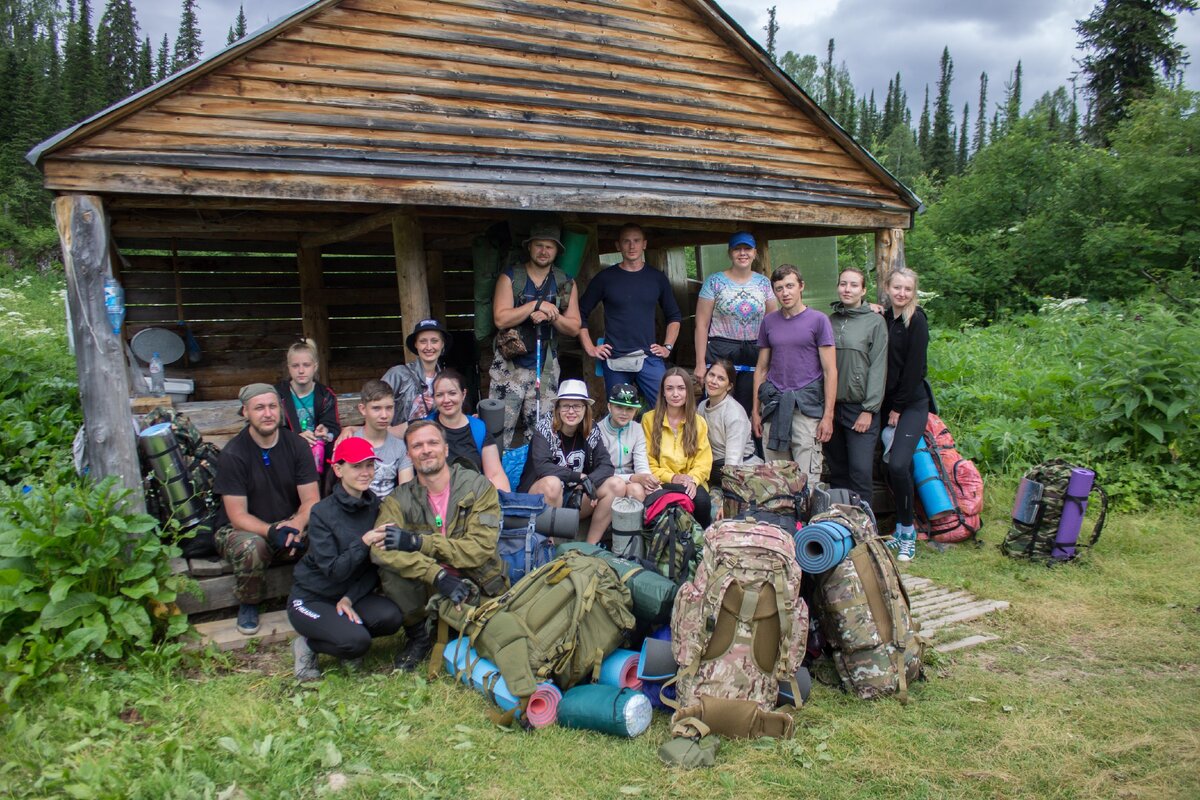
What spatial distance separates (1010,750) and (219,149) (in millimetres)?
5562

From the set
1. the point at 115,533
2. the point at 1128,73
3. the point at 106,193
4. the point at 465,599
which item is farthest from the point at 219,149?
the point at 1128,73

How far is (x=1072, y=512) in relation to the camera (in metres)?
6.36

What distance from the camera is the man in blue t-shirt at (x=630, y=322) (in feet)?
22.6

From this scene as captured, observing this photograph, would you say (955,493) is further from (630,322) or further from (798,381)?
(630,322)

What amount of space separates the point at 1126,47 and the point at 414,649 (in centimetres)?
3025

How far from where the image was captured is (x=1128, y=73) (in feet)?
84.5

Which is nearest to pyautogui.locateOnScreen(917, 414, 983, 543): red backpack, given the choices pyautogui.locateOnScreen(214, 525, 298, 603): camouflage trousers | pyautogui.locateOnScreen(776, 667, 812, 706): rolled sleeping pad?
pyautogui.locateOnScreen(776, 667, 812, 706): rolled sleeping pad

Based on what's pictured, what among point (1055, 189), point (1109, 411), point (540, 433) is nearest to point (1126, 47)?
point (1055, 189)

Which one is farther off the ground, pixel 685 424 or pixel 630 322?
pixel 630 322

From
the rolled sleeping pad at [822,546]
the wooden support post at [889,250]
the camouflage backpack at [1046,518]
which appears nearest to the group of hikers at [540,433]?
the camouflage backpack at [1046,518]

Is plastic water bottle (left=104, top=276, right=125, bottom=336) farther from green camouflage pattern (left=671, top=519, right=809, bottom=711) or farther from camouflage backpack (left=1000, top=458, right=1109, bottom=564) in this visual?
camouflage backpack (left=1000, top=458, right=1109, bottom=564)

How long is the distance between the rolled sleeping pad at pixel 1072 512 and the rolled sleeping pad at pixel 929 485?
832 mm

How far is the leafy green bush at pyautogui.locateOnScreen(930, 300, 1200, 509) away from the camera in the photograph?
788cm

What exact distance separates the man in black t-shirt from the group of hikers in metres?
0.01
